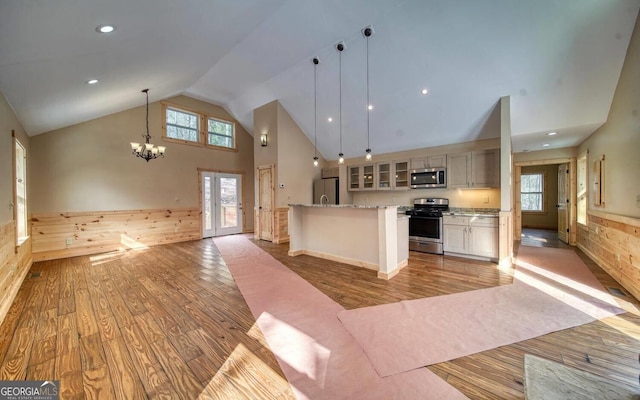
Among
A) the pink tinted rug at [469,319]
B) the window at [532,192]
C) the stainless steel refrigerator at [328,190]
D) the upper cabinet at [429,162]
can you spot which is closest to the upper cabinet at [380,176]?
the upper cabinet at [429,162]

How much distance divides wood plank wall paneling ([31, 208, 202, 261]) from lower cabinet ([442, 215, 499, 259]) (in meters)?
6.57

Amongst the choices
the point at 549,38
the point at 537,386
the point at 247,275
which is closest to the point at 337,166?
the point at 247,275

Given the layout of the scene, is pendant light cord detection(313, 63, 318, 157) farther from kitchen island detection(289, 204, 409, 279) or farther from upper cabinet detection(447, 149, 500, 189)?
upper cabinet detection(447, 149, 500, 189)

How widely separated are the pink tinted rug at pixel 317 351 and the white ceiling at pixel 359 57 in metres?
3.02

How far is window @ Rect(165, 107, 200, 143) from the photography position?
6777 mm

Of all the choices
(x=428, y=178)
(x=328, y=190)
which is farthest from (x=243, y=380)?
(x=328, y=190)

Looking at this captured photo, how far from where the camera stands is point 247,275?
156 inches

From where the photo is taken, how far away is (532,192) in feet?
30.7

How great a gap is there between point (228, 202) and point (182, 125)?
8.47 feet

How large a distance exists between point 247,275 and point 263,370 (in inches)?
89.7

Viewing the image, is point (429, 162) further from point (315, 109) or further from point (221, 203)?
point (221, 203)

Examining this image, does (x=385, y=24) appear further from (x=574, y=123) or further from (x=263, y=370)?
(x=263, y=370)

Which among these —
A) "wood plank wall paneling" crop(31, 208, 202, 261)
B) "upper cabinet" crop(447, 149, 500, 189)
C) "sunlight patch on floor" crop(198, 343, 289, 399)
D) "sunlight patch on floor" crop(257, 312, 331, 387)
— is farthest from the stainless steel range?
"wood plank wall paneling" crop(31, 208, 202, 261)

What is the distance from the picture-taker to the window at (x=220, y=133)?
300 inches
